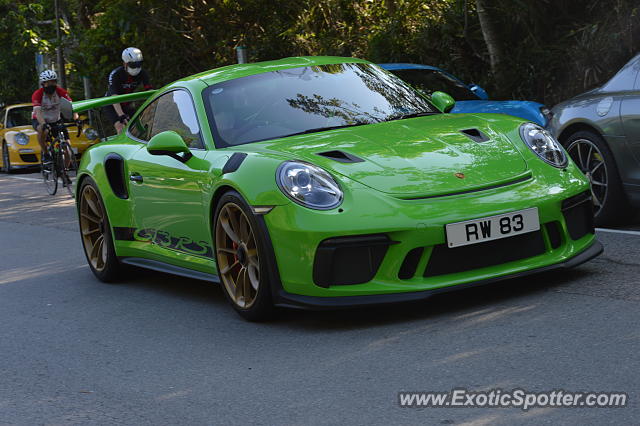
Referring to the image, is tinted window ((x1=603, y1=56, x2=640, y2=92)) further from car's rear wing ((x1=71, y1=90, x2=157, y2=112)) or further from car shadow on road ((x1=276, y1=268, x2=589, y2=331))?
car's rear wing ((x1=71, y1=90, x2=157, y2=112))

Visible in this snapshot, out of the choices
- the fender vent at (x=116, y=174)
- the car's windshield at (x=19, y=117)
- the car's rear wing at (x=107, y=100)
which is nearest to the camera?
the fender vent at (x=116, y=174)

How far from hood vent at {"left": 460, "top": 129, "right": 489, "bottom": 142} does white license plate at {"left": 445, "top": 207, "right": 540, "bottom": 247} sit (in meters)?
0.61

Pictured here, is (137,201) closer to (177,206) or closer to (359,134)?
(177,206)

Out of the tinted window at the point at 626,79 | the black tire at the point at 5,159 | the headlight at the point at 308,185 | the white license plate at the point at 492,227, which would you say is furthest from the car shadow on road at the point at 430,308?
the black tire at the point at 5,159

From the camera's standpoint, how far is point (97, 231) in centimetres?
805

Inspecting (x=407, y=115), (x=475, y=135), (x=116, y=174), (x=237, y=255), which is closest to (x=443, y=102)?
(x=407, y=115)

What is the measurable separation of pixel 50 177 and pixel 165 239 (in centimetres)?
947

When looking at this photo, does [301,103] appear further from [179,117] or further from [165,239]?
[165,239]

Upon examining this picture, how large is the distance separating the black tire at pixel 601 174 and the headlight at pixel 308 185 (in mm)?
3084

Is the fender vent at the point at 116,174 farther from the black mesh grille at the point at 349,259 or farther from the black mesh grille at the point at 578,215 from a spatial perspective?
the black mesh grille at the point at 578,215

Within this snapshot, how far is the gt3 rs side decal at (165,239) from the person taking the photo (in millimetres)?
6383

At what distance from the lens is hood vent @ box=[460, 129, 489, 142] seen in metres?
6.00
